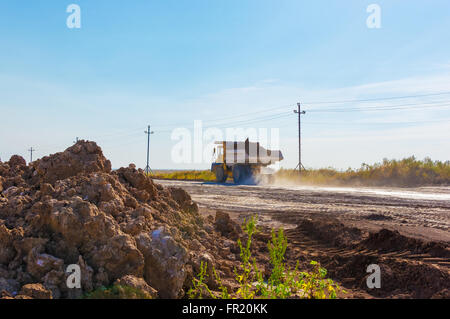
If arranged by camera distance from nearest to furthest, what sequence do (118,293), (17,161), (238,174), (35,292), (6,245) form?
(35,292) < (118,293) < (6,245) < (17,161) < (238,174)

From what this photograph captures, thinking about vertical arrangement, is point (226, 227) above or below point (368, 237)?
above

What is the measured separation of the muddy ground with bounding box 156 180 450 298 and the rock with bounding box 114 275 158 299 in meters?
2.24

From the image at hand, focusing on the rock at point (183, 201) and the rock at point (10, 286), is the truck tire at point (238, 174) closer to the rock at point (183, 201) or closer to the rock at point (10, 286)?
the rock at point (183, 201)

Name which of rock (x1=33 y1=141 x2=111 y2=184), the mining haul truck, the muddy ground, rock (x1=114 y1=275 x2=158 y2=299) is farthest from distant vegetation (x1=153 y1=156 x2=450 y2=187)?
rock (x1=114 y1=275 x2=158 y2=299)

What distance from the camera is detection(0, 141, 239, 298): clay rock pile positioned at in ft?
12.1

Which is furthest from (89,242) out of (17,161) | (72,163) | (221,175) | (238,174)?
(221,175)

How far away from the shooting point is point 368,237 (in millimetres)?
6953

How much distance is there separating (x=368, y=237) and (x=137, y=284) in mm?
4684

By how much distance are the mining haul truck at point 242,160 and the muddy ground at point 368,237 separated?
478 inches

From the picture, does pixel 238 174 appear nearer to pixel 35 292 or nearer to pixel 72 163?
pixel 72 163

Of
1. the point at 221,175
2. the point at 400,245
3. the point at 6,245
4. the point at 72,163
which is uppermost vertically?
the point at 72,163

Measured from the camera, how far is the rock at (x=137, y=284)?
11.9 ft

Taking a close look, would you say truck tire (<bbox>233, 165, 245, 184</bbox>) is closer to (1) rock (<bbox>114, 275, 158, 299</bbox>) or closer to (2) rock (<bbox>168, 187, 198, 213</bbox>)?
(2) rock (<bbox>168, 187, 198, 213</bbox>)
